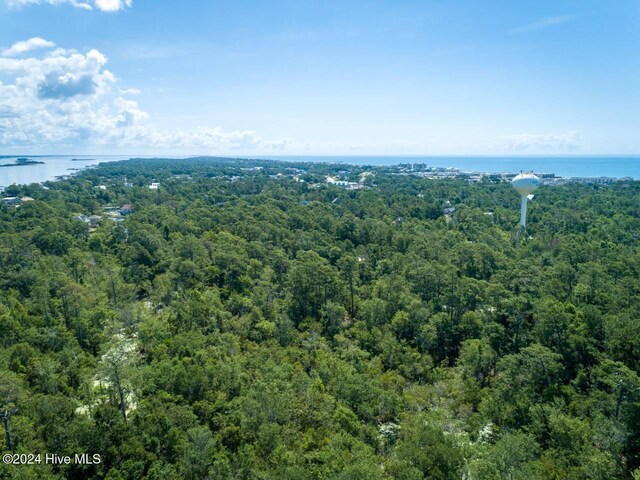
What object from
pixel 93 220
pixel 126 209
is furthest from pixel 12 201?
pixel 93 220

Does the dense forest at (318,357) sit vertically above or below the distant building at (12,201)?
below

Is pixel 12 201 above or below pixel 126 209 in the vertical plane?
above

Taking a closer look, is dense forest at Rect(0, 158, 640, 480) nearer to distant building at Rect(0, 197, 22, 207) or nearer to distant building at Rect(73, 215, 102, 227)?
distant building at Rect(73, 215, 102, 227)

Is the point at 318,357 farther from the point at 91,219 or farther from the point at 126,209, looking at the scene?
the point at 126,209

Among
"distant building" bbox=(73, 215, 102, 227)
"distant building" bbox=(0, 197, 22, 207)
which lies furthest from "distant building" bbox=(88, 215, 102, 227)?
"distant building" bbox=(0, 197, 22, 207)

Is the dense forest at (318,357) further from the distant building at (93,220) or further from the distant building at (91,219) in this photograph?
the distant building at (93,220)

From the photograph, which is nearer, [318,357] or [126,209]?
[318,357]

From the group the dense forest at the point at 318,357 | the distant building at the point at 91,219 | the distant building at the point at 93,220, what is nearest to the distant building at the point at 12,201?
the distant building at the point at 91,219

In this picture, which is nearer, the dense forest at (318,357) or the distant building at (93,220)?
the dense forest at (318,357)
